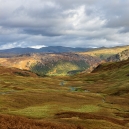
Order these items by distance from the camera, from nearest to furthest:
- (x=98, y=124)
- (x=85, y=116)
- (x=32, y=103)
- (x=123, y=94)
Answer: (x=98, y=124), (x=85, y=116), (x=32, y=103), (x=123, y=94)

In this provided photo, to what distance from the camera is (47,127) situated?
129 ft

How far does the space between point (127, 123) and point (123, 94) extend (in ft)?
267

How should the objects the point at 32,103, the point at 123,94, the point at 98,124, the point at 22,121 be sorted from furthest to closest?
1. the point at 123,94
2. the point at 32,103
3. the point at 98,124
4. the point at 22,121

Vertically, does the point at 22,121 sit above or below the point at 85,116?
above

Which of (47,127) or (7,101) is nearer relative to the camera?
(47,127)

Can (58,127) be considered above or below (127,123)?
above

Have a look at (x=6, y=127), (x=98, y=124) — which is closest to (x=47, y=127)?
(x=6, y=127)

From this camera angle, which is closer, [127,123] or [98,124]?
[98,124]

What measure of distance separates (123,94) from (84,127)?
9767 cm

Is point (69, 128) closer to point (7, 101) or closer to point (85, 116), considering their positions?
point (85, 116)

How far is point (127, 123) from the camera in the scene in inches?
2286

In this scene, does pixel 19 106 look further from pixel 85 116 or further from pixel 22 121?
pixel 22 121

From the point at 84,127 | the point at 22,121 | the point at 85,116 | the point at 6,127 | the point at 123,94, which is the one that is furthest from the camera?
the point at 123,94

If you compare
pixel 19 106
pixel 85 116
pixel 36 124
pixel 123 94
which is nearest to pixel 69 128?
pixel 36 124
